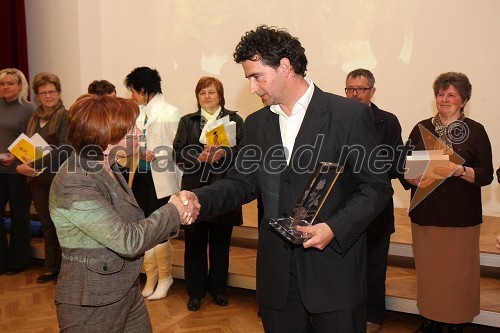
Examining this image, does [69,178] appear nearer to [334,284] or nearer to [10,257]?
[334,284]

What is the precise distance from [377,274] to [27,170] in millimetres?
3070

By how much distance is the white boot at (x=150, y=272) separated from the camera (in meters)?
4.68

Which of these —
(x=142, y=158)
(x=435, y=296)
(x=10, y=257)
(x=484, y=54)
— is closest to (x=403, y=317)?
(x=435, y=296)

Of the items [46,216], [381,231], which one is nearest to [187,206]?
[381,231]

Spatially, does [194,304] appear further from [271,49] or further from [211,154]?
[271,49]

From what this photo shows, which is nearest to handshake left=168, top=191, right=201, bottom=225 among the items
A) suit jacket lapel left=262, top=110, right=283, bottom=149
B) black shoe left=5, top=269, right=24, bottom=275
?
suit jacket lapel left=262, top=110, right=283, bottom=149

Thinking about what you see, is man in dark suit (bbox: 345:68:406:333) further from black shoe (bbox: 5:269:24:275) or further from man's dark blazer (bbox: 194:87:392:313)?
black shoe (bbox: 5:269:24:275)

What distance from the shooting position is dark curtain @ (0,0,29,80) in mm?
7117

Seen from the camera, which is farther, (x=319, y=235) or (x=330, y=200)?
(x=330, y=200)

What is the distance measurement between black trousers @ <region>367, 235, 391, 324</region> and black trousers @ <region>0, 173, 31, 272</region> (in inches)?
130

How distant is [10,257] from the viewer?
17.8 ft

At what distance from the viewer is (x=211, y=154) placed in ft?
13.5

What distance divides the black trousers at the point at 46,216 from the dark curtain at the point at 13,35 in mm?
2991

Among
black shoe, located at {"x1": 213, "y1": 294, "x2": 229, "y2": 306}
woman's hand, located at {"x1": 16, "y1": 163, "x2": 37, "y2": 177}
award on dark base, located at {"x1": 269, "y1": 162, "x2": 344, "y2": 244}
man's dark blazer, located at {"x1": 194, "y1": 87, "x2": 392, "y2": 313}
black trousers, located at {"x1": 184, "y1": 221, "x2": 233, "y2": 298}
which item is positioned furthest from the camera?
woman's hand, located at {"x1": 16, "y1": 163, "x2": 37, "y2": 177}
